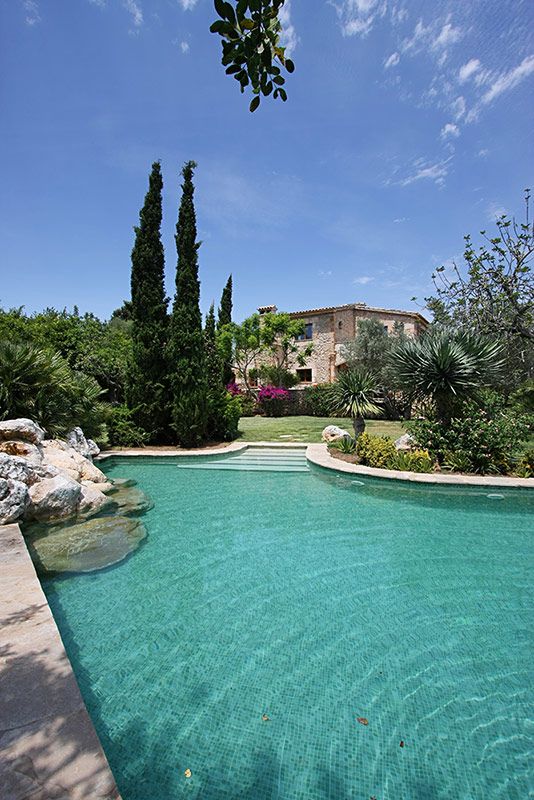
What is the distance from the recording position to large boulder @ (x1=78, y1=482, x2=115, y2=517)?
612cm

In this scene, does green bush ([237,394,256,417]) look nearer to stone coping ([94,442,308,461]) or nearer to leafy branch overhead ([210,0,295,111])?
stone coping ([94,442,308,461])

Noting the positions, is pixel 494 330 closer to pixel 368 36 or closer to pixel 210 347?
pixel 210 347

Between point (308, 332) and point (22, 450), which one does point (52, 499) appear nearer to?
point (22, 450)

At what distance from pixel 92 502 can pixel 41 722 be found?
16.7 ft

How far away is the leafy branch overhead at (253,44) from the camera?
179cm

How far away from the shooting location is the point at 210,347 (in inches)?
564

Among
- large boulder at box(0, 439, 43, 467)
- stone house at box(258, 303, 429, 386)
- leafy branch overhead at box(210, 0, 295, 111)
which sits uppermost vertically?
stone house at box(258, 303, 429, 386)

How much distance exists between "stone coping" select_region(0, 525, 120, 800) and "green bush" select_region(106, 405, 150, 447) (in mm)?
10077

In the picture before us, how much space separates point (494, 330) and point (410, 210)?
632cm

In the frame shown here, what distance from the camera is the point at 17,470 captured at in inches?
217

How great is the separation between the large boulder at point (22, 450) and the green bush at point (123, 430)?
5.75m

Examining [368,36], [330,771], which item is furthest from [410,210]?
[330,771]

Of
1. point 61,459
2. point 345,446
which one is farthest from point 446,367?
point 61,459

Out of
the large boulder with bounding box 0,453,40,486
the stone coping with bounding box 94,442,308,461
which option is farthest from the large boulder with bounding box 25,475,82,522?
the stone coping with bounding box 94,442,308,461
